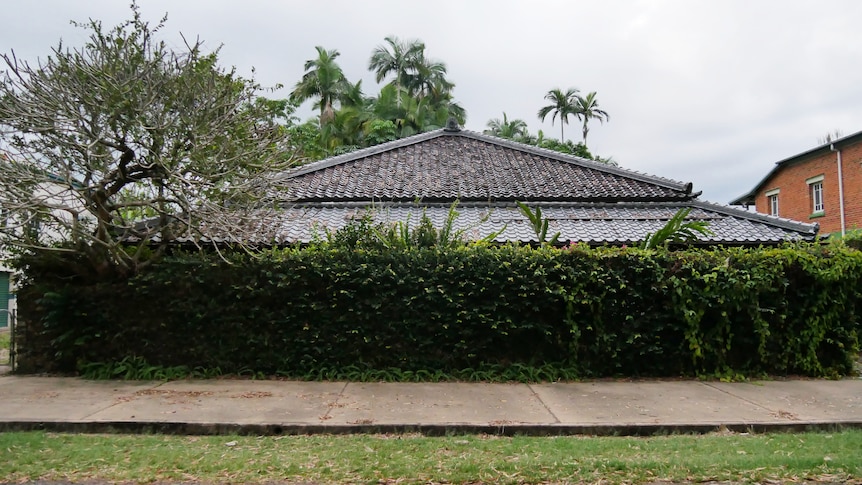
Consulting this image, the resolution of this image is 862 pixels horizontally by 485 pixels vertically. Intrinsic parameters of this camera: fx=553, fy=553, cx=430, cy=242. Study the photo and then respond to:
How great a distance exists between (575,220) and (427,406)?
685 centimetres

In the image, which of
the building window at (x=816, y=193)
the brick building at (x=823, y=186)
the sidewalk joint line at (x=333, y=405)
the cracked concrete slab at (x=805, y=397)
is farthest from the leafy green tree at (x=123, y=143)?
the building window at (x=816, y=193)

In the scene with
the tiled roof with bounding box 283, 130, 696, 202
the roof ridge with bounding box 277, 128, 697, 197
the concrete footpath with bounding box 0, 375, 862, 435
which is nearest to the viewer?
the concrete footpath with bounding box 0, 375, 862, 435

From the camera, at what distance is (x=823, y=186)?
944 inches

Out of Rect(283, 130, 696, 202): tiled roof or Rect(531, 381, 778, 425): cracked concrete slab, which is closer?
Rect(531, 381, 778, 425): cracked concrete slab

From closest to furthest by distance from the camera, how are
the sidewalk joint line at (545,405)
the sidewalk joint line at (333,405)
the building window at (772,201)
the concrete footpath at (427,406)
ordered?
the concrete footpath at (427,406), the sidewalk joint line at (545,405), the sidewalk joint line at (333,405), the building window at (772,201)

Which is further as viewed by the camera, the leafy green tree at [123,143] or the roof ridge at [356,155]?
the roof ridge at [356,155]

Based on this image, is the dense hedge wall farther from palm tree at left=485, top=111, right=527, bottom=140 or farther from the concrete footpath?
palm tree at left=485, top=111, right=527, bottom=140

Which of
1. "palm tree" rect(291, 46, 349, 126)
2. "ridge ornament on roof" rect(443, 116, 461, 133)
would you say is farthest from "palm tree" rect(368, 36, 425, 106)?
"ridge ornament on roof" rect(443, 116, 461, 133)

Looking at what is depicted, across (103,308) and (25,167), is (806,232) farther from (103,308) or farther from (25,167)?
(25,167)

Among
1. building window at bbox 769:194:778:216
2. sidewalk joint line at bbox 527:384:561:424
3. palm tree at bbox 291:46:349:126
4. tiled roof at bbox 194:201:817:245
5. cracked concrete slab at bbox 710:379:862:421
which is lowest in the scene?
sidewalk joint line at bbox 527:384:561:424

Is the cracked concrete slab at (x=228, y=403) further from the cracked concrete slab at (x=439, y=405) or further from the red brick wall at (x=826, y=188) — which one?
the red brick wall at (x=826, y=188)

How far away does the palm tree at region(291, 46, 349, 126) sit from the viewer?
112 ft

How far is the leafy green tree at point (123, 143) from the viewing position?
7574 mm

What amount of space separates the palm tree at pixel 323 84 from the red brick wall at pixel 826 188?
80.7 ft
